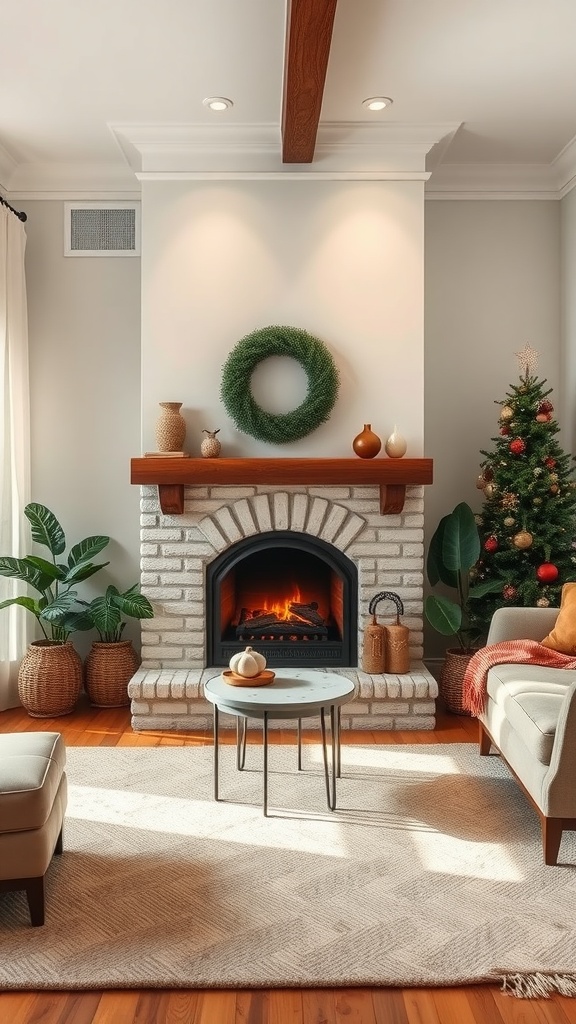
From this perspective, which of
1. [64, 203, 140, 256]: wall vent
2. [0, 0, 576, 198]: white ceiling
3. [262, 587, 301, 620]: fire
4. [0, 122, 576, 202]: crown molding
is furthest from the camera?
[64, 203, 140, 256]: wall vent

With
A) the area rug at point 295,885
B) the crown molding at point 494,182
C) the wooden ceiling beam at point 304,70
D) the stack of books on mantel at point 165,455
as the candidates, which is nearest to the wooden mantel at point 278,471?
the stack of books on mantel at point 165,455

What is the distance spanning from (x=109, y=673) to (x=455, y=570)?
1896 mm

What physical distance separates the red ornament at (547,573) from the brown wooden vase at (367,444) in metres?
0.99

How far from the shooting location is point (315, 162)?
13.8ft

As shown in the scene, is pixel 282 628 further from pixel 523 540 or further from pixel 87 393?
pixel 87 393

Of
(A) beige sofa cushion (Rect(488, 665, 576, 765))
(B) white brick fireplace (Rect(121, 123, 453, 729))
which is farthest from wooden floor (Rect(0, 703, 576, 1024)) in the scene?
(B) white brick fireplace (Rect(121, 123, 453, 729))

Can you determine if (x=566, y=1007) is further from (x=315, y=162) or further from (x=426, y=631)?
(x=315, y=162)

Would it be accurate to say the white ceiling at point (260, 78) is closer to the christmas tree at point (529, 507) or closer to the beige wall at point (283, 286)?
the beige wall at point (283, 286)

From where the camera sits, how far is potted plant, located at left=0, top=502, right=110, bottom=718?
4344 millimetres

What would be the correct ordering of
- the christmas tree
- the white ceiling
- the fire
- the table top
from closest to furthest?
the table top, the white ceiling, the christmas tree, the fire

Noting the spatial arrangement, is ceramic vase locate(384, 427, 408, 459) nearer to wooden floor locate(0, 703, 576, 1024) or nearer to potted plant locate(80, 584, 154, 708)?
potted plant locate(80, 584, 154, 708)

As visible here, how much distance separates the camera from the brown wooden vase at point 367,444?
4160 mm

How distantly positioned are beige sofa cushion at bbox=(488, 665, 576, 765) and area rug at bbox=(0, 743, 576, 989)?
0.36 metres

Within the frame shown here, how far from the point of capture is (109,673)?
14.8 feet
